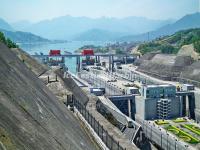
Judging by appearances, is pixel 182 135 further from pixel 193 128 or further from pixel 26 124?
pixel 26 124

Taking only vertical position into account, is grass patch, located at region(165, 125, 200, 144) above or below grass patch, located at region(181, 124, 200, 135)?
above

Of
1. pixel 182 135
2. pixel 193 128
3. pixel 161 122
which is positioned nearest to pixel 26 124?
pixel 182 135

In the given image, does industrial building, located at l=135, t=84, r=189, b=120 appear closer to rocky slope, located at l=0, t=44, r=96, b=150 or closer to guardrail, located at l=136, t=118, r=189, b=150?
guardrail, located at l=136, t=118, r=189, b=150

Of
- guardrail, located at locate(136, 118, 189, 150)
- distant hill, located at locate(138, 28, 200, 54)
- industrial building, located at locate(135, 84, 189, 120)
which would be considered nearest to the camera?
guardrail, located at locate(136, 118, 189, 150)

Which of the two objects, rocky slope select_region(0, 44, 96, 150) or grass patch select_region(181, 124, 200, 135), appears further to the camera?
grass patch select_region(181, 124, 200, 135)

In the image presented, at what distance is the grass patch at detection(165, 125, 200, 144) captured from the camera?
130ft

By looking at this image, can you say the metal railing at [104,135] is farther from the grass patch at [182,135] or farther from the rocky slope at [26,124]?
the grass patch at [182,135]

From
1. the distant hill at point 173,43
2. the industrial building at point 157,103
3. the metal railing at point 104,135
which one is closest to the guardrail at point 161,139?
the industrial building at point 157,103

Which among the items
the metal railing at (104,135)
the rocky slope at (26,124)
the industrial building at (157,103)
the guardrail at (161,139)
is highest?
the rocky slope at (26,124)

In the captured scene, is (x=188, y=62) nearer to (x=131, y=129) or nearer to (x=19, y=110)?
(x=131, y=129)

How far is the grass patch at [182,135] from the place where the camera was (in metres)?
39.7

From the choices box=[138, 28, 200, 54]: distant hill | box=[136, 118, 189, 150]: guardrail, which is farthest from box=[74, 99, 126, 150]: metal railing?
box=[138, 28, 200, 54]: distant hill

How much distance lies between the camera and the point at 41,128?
11070mm

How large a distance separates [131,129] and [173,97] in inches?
741
